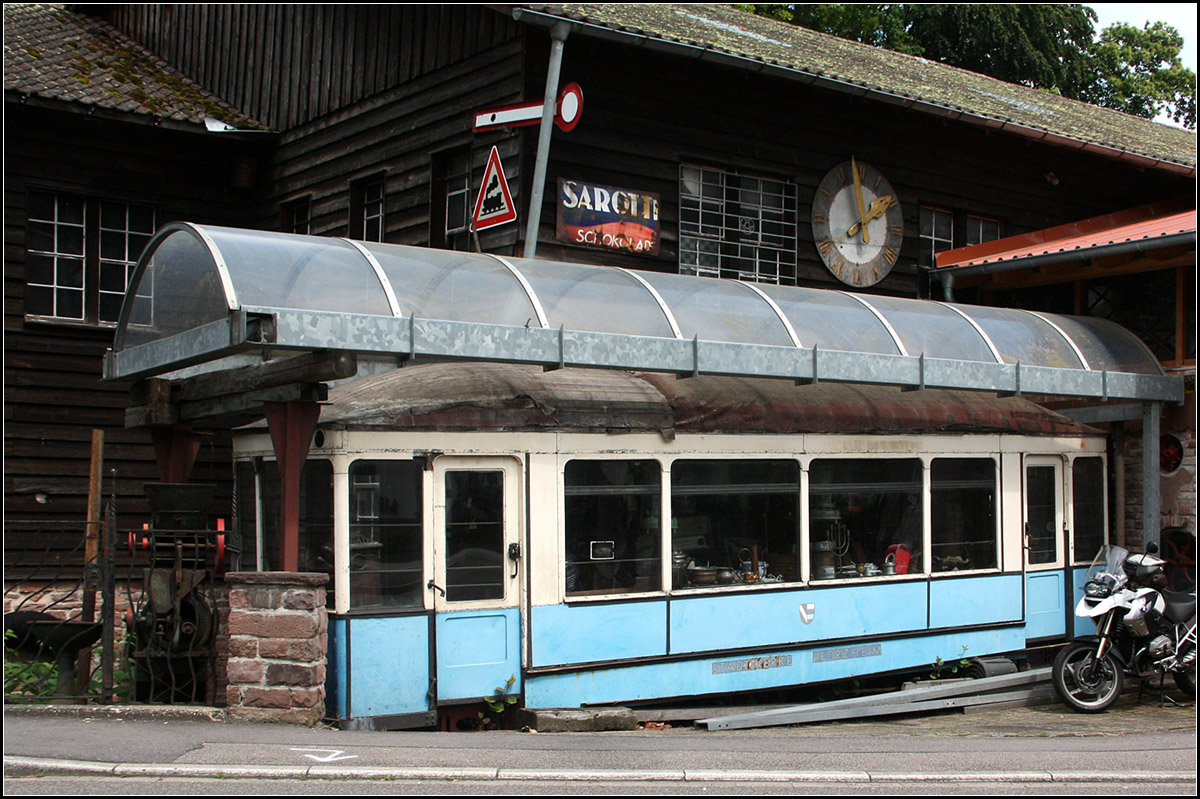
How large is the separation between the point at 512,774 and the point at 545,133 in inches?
238

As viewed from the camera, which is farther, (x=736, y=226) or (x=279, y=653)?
(x=736, y=226)

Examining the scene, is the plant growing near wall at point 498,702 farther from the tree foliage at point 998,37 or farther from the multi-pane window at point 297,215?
the tree foliage at point 998,37

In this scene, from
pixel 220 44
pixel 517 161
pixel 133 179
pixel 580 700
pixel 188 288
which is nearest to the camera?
pixel 188 288

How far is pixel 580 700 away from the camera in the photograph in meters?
8.87

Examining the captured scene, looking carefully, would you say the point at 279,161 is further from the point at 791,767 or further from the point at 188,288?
the point at 791,767

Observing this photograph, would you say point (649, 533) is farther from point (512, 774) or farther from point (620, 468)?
point (512, 774)

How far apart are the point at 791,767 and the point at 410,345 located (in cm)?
348

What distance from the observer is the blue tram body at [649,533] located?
8.41 meters

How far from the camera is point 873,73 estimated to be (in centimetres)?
1502

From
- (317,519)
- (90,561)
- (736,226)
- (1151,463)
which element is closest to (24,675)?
(90,561)

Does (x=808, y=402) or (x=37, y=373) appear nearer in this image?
(x=808, y=402)

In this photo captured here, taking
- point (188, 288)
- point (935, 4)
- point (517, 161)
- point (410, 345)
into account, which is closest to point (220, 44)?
point (517, 161)

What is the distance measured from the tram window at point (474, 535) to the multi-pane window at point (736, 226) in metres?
4.72

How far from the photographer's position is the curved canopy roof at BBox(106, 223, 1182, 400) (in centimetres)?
755
